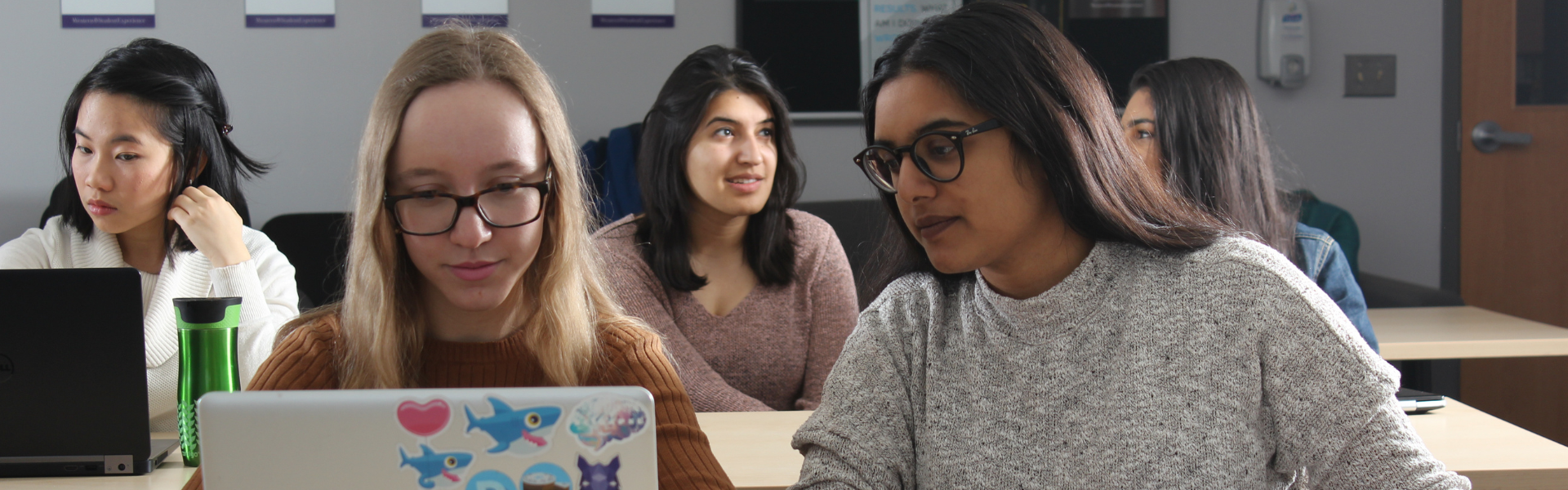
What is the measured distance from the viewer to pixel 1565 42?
308cm

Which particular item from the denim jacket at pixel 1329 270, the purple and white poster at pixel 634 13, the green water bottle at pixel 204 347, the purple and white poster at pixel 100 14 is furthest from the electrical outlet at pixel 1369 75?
the purple and white poster at pixel 100 14

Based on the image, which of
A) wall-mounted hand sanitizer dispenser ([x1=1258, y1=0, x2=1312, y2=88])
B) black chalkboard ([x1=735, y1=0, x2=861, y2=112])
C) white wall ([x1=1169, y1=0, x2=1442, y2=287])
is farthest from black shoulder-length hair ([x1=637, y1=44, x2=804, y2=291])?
wall-mounted hand sanitizer dispenser ([x1=1258, y1=0, x2=1312, y2=88])

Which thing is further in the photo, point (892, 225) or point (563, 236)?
point (892, 225)

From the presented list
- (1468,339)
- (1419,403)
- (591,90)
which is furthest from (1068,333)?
(591,90)

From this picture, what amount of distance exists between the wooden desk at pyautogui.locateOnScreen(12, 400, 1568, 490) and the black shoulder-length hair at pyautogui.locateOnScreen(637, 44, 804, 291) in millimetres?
598

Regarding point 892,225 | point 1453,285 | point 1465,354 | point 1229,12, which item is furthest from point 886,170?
point 1453,285

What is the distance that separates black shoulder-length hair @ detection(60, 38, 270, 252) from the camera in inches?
65.8

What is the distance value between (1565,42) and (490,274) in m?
3.44

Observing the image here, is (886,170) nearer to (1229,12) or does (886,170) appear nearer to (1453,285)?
(1229,12)

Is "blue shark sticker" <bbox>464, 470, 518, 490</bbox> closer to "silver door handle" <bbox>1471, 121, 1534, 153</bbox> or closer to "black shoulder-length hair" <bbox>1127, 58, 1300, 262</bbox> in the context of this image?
"black shoulder-length hair" <bbox>1127, 58, 1300, 262</bbox>

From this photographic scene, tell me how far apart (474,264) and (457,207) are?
0.18ft

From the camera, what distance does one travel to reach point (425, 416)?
57cm

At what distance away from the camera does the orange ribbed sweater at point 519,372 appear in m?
0.99

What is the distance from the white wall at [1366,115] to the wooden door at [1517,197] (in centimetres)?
11
